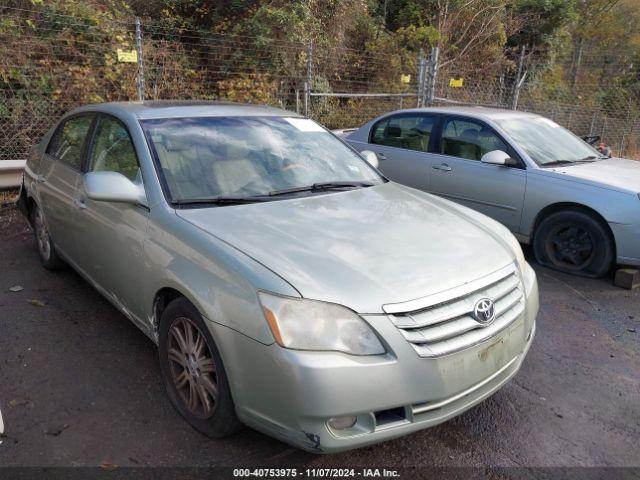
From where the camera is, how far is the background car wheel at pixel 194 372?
95.3 inches

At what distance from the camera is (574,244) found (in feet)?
16.8

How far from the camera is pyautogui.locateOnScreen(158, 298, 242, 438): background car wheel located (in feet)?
7.95

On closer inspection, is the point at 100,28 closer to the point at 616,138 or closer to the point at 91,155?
the point at 91,155

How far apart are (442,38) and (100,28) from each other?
10.2 metres

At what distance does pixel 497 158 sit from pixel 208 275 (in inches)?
155

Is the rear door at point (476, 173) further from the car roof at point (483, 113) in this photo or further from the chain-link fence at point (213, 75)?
the chain-link fence at point (213, 75)

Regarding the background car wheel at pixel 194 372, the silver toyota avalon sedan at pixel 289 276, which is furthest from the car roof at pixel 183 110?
the background car wheel at pixel 194 372

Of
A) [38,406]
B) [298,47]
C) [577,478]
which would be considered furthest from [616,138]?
[38,406]

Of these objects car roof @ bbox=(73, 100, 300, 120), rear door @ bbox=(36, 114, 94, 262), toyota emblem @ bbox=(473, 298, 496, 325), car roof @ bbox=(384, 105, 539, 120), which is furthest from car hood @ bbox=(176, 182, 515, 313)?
car roof @ bbox=(384, 105, 539, 120)

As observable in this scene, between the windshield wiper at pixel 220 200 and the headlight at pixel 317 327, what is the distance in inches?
37.3

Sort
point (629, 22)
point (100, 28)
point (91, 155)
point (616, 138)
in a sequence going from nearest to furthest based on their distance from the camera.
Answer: point (91, 155) < point (100, 28) < point (616, 138) < point (629, 22)

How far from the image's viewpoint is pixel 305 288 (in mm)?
2188

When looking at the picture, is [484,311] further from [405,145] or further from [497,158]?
[405,145]

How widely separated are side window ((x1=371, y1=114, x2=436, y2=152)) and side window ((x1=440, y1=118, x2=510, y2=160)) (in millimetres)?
237
